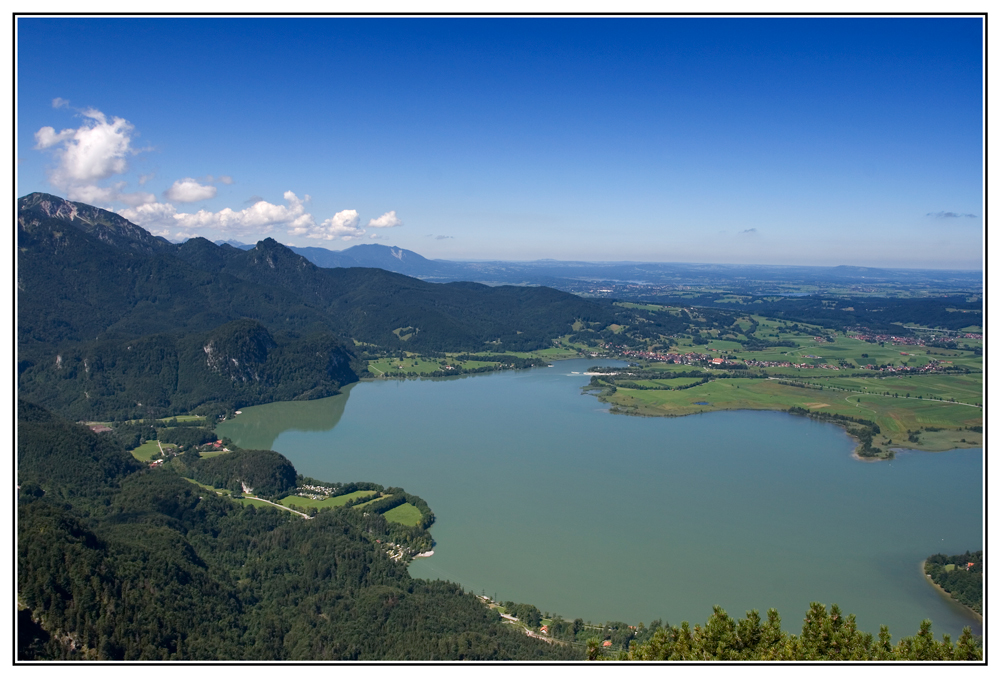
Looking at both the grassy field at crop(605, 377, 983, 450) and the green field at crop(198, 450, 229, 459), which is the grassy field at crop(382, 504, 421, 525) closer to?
the green field at crop(198, 450, 229, 459)

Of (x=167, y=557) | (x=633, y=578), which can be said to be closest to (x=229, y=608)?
(x=167, y=557)

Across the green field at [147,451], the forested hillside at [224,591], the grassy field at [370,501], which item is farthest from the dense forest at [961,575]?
the green field at [147,451]

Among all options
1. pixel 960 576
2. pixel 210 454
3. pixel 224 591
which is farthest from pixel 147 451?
pixel 960 576

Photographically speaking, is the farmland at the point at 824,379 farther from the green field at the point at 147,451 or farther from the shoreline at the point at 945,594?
the green field at the point at 147,451

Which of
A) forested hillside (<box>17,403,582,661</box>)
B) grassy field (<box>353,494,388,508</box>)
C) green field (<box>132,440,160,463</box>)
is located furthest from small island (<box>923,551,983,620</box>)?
green field (<box>132,440,160,463</box>)

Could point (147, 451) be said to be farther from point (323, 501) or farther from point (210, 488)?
point (323, 501)

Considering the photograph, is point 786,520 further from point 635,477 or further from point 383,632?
point 383,632
